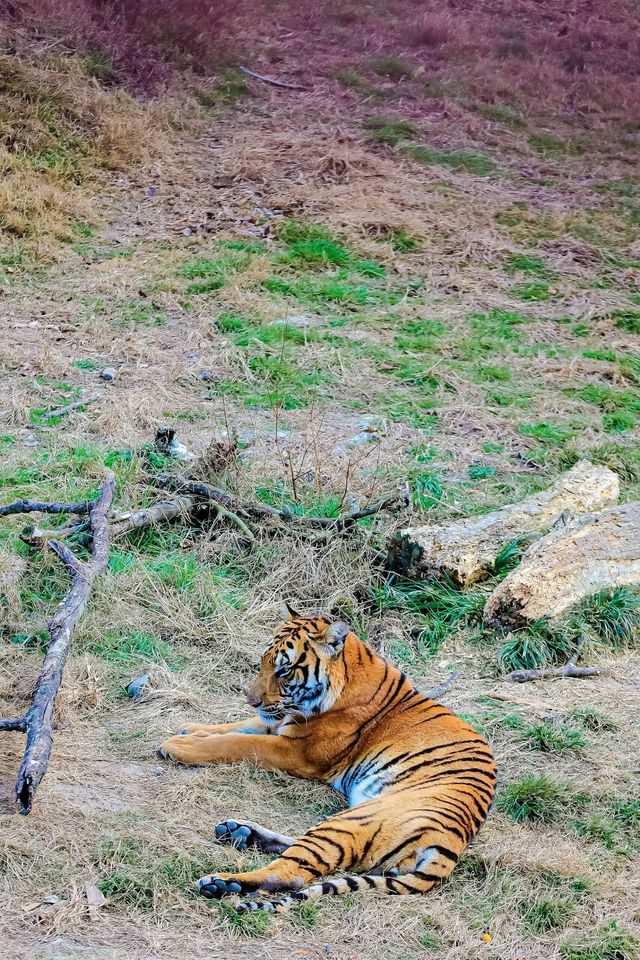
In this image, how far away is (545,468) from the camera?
25.4 feet

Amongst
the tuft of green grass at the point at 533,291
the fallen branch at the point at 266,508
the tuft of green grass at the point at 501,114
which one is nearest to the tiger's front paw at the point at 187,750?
the fallen branch at the point at 266,508

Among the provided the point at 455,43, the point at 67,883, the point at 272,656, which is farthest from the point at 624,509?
the point at 455,43

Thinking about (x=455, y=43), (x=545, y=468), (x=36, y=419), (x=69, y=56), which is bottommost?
(x=36, y=419)

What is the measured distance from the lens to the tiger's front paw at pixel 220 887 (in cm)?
348

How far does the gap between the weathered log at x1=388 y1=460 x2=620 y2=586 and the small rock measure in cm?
179

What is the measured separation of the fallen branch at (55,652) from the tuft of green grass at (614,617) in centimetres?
277

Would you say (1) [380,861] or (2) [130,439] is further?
(2) [130,439]

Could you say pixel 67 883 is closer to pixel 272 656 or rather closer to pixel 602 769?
pixel 272 656

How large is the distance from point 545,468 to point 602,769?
355 cm

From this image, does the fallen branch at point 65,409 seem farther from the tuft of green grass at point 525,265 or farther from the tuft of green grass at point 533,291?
the tuft of green grass at point 525,265

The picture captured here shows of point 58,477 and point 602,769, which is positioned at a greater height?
point 602,769

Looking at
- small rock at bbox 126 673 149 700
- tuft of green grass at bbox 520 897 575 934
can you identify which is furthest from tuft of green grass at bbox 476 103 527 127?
tuft of green grass at bbox 520 897 575 934

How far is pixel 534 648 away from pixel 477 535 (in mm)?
963

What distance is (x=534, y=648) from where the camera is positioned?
17.8 feet
